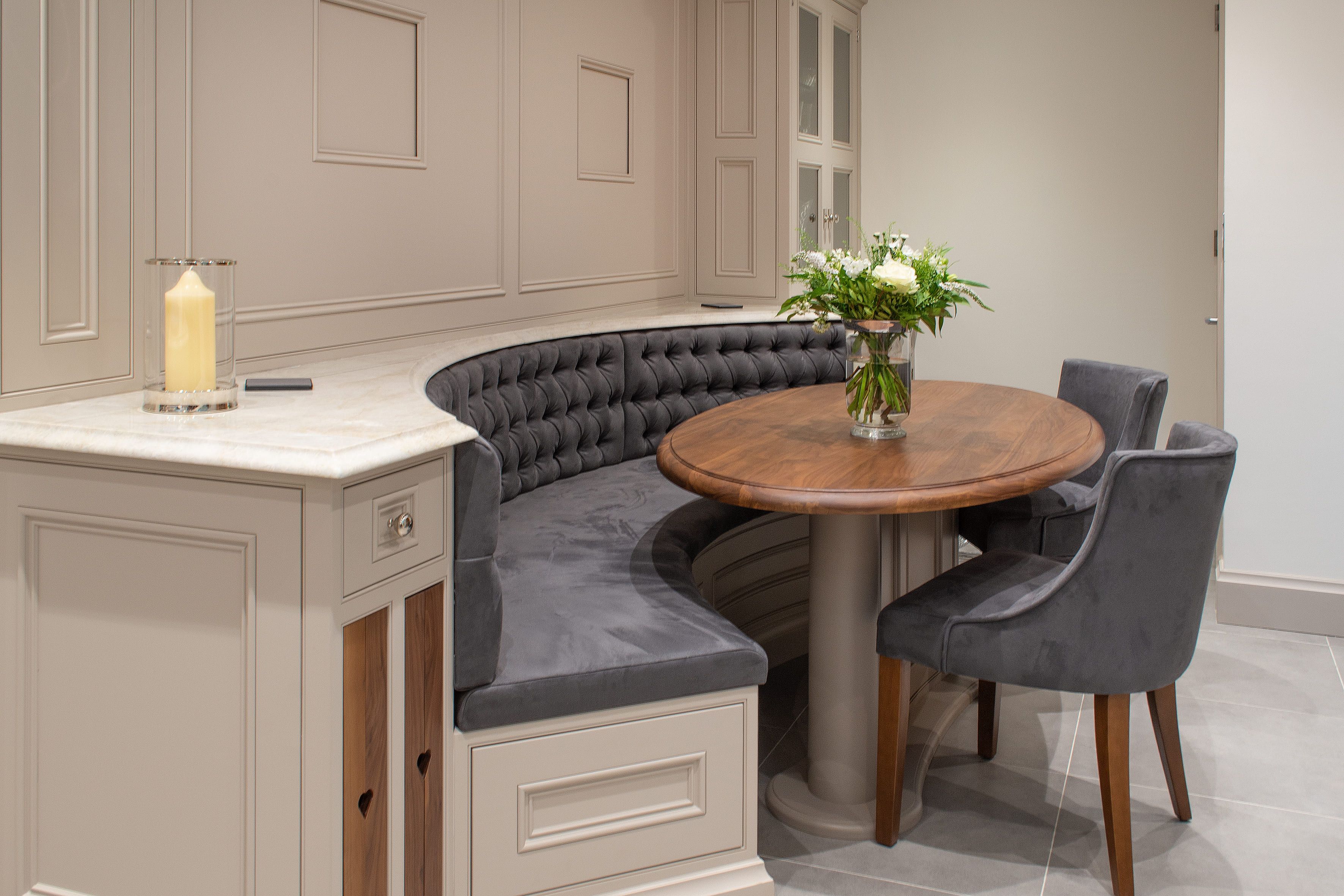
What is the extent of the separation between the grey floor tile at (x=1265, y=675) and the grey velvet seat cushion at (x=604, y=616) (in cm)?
163

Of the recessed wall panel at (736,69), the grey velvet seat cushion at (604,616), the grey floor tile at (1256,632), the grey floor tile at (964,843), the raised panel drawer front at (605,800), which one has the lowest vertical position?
the grey floor tile at (964,843)

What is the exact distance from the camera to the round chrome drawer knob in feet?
5.74

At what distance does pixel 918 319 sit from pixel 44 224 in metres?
1.86

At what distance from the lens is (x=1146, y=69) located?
4.92m

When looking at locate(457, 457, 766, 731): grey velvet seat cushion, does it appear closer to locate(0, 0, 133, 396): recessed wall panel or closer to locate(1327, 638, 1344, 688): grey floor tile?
locate(0, 0, 133, 396): recessed wall panel

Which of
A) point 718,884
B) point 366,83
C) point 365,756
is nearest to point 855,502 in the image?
point 718,884

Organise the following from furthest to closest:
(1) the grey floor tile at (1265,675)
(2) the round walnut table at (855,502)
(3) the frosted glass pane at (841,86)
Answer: (3) the frosted glass pane at (841,86) < (1) the grey floor tile at (1265,675) < (2) the round walnut table at (855,502)

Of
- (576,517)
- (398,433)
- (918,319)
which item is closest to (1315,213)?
(918,319)

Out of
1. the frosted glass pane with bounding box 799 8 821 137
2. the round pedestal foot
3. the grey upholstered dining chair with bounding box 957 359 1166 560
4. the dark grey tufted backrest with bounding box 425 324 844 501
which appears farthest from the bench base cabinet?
the frosted glass pane with bounding box 799 8 821 137

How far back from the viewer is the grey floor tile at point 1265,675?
330 cm

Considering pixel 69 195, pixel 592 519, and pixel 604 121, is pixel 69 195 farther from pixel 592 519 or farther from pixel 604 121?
pixel 604 121

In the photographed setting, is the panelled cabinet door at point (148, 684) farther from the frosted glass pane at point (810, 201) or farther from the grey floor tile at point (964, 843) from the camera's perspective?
the frosted glass pane at point (810, 201)

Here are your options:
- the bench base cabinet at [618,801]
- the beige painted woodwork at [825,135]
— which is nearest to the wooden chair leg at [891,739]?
the bench base cabinet at [618,801]

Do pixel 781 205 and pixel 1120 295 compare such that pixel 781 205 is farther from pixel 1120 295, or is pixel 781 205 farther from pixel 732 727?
pixel 732 727
